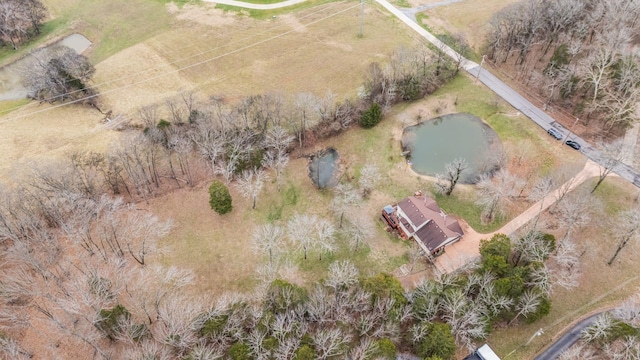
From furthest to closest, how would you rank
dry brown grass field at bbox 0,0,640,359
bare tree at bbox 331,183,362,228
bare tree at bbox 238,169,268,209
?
1. bare tree at bbox 238,169,268,209
2. bare tree at bbox 331,183,362,228
3. dry brown grass field at bbox 0,0,640,359

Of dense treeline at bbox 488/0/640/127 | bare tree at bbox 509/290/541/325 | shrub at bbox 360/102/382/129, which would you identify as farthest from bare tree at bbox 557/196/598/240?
shrub at bbox 360/102/382/129

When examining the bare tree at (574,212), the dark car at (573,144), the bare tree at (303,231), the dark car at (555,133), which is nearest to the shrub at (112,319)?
the bare tree at (303,231)

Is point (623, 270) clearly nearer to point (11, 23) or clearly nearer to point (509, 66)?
point (509, 66)

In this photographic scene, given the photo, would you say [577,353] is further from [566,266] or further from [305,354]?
[305,354]

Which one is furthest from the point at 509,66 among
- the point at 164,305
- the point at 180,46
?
the point at 164,305

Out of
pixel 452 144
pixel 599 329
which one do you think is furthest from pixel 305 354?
pixel 452 144

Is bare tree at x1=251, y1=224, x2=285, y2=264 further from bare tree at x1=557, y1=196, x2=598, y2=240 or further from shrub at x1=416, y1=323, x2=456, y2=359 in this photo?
bare tree at x1=557, y1=196, x2=598, y2=240

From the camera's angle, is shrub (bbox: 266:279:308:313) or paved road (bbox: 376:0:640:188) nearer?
shrub (bbox: 266:279:308:313)
